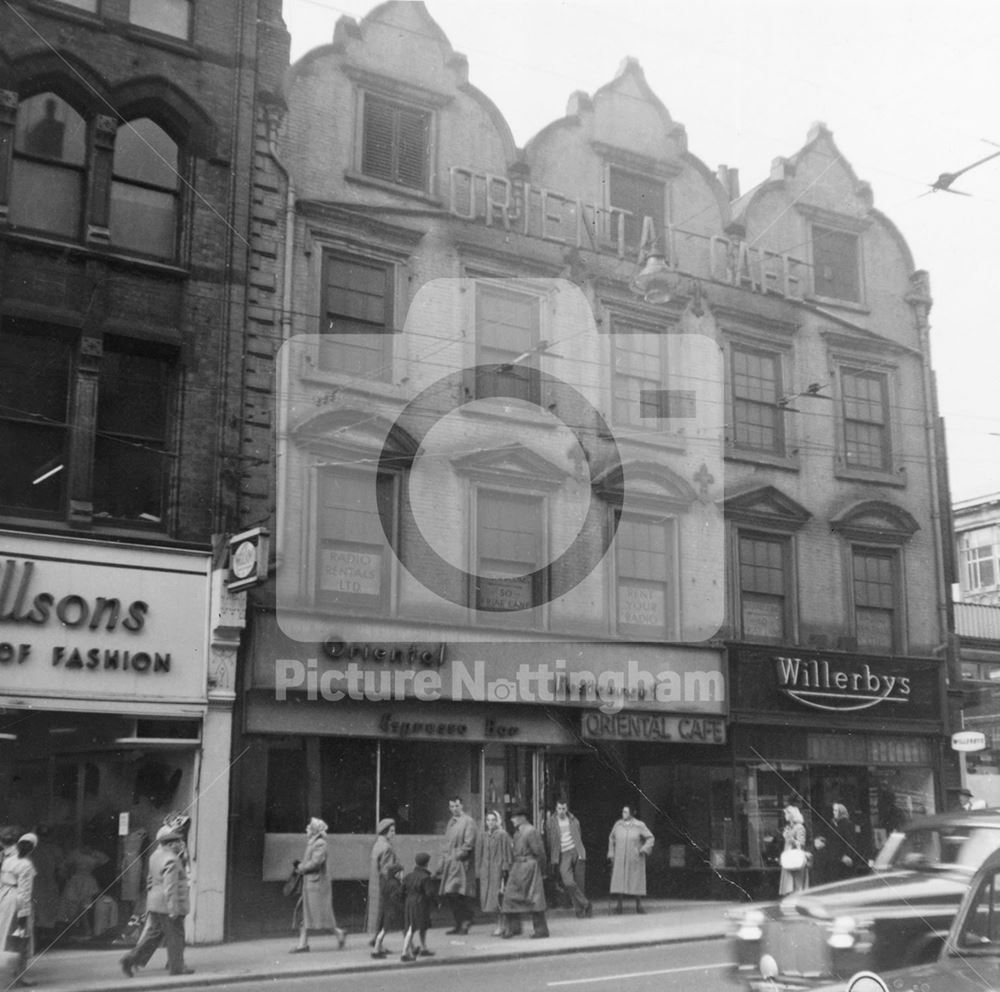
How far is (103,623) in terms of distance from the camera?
1286cm

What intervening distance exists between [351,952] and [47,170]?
8.61 m

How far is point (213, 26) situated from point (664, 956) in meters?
10.9

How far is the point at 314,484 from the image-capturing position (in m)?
12.2

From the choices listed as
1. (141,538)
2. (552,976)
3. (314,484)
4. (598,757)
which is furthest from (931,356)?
(141,538)

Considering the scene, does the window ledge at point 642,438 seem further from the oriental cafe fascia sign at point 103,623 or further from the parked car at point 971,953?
the parked car at point 971,953

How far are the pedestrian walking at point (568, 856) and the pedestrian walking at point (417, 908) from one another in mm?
1566

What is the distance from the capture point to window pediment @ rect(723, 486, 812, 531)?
13297mm

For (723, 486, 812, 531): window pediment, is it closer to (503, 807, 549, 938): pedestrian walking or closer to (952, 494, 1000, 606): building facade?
(952, 494, 1000, 606): building facade

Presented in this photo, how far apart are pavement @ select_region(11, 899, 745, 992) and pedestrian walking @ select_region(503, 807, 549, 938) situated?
0.71 feet

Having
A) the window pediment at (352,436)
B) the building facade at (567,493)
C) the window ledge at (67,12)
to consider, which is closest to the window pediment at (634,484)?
the building facade at (567,493)

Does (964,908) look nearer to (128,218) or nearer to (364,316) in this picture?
(364,316)

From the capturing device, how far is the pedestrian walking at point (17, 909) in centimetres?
1049

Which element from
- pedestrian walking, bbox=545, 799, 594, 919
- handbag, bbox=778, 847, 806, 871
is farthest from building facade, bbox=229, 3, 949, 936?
handbag, bbox=778, 847, 806, 871

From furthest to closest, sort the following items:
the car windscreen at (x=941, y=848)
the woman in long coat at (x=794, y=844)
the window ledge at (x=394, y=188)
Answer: the window ledge at (x=394, y=188), the woman in long coat at (x=794, y=844), the car windscreen at (x=941, y=848)
